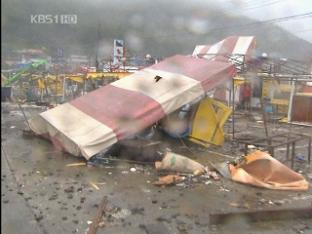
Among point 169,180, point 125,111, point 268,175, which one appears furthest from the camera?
point 125,111

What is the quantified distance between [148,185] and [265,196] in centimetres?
149

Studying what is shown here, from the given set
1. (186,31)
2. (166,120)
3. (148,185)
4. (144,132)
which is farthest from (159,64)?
(186,31)

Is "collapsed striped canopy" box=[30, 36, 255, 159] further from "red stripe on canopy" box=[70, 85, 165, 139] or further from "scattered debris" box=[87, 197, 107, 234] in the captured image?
"scattered debris" box=[87, 197, 107, 234]

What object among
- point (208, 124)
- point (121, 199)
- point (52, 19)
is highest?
point (52, 19)

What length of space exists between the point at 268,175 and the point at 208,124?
2.32 m

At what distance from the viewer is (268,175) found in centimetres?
542

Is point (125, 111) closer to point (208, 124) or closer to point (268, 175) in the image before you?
point (208, 124)

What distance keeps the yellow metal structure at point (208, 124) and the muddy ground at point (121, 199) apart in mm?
636

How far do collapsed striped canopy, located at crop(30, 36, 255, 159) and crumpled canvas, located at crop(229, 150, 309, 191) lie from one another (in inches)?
69.2

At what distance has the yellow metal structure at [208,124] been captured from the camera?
7543 mm

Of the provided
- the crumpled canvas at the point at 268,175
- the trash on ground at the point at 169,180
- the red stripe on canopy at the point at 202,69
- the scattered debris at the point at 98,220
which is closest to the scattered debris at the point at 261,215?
the crumpled canvas at the point at 268,175

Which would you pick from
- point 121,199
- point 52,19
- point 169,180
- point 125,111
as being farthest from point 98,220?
point 125,111

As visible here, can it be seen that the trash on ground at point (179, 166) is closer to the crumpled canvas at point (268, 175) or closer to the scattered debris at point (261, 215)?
the crumpled canvas at point (268, 175)

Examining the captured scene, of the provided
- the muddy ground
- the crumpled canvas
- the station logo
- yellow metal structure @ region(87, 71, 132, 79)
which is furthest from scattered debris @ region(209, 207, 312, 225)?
yellow metal structure @ region(87, 71, 132, 79)
